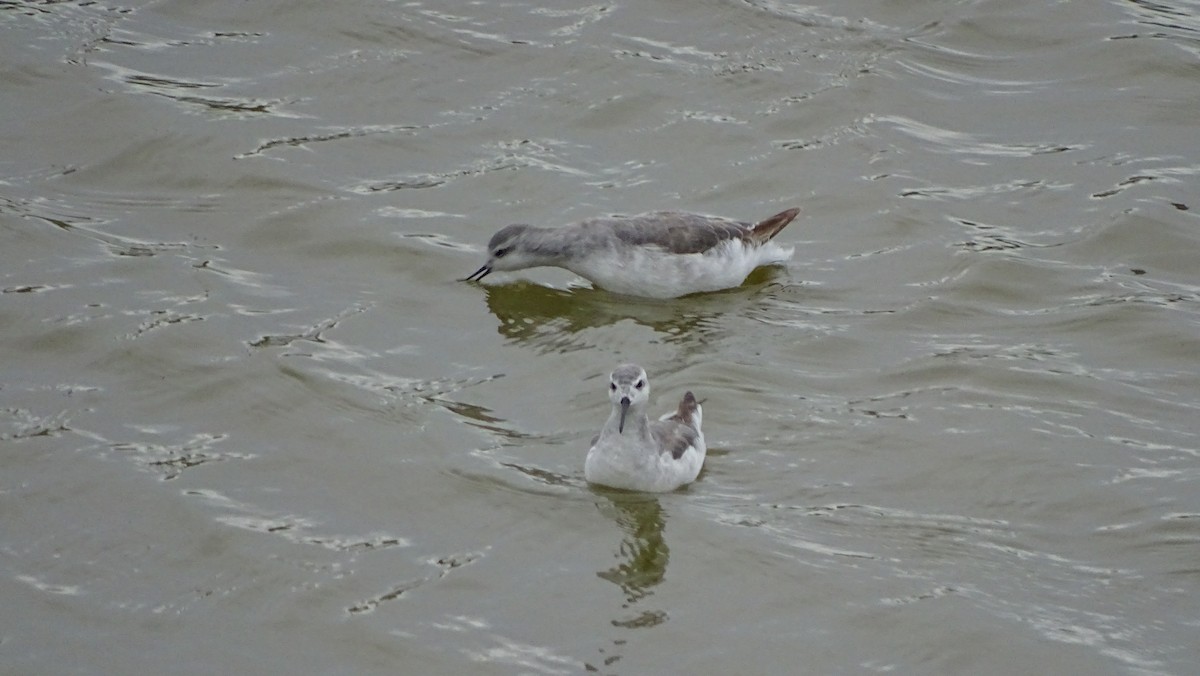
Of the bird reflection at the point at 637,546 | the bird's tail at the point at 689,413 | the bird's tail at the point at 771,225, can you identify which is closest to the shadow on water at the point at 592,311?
the bird's tail at the point at 771,225

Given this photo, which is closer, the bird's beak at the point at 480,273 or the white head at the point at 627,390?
the white head at the point at 627,390

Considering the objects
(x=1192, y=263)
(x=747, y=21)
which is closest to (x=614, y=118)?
(x=747, y=21)

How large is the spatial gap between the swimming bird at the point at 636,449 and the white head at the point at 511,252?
3620 mm

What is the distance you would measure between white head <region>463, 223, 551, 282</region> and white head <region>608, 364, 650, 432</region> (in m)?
3.65

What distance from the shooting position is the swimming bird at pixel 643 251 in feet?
46.0

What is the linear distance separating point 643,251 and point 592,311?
2.27ft

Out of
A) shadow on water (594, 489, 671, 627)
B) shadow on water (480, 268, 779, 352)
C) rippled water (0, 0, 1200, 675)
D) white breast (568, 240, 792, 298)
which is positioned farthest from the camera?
white breast (568, 240, 792, 298)

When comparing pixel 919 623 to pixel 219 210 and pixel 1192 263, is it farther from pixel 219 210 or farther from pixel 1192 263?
pixel 219 210

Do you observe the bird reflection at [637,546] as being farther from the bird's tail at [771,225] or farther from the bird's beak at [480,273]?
the bird's tail at [771,225]

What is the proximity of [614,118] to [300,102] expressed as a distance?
337 centimetres

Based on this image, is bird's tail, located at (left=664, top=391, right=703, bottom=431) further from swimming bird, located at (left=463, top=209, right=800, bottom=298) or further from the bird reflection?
swimming bird, located at (left=463, top=209, right=800, bottom=298)

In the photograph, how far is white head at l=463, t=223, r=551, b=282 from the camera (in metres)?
14.1

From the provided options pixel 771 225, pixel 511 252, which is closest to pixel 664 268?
pixel 771 225

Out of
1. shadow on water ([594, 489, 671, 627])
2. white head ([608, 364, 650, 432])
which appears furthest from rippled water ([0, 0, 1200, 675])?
white head ([608, 364, 650, 432])
